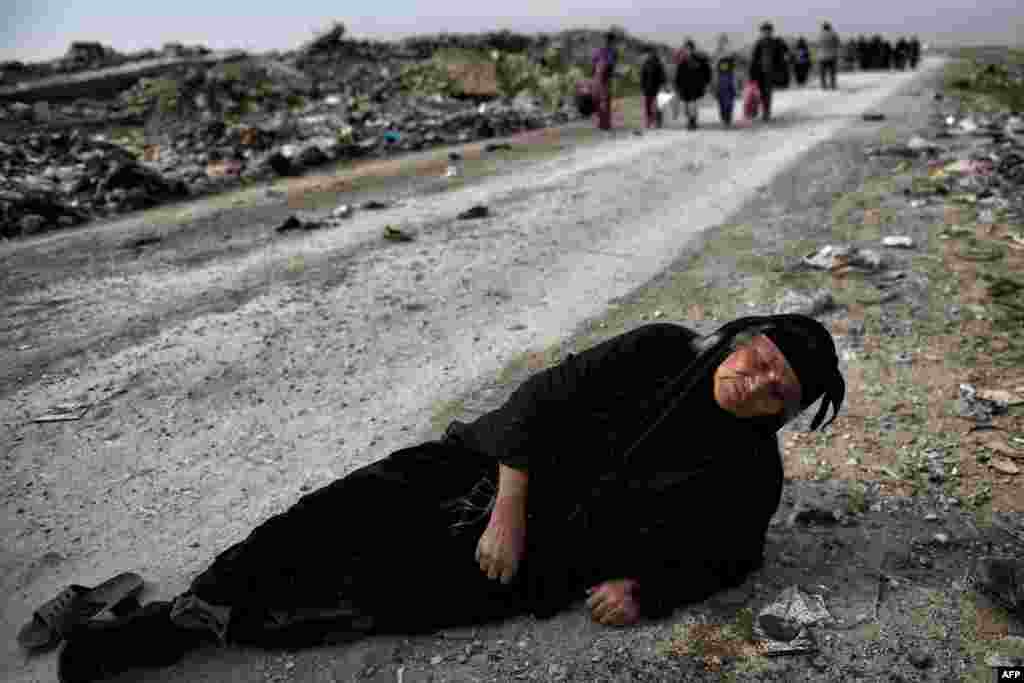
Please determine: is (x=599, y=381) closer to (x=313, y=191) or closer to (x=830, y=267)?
(x=830, y=267)

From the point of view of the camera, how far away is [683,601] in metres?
2.19

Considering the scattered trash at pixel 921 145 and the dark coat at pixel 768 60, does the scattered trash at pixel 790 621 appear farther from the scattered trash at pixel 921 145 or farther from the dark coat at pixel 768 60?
the dark coat at pixel 768 60

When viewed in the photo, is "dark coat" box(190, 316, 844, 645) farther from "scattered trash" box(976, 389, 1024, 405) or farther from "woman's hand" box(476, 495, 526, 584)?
"scattered trash" box(976, 389, 1024, 405)

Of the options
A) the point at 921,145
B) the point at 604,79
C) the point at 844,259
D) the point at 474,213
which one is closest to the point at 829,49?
the point at 604,79

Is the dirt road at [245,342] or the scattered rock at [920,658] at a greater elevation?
the dirt road at [245,342]

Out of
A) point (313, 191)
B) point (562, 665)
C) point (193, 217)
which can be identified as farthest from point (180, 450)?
point (313, 191)

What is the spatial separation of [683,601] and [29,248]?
6891mm

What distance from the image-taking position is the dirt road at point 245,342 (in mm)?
2939

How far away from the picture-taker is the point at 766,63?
14.0 meters

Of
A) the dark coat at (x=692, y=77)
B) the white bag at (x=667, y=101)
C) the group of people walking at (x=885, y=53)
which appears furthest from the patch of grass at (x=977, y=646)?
the group of people walking at (x=885, y=53)

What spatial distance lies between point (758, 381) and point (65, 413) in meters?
3.48

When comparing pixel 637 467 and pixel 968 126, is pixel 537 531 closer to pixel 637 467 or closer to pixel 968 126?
pixel 637 467

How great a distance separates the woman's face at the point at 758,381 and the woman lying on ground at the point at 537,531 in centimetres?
8

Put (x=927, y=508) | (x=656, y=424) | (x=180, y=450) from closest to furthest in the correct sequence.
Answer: (x=656, y=424) → (x=927, y=508) → (x=180, y=450)
